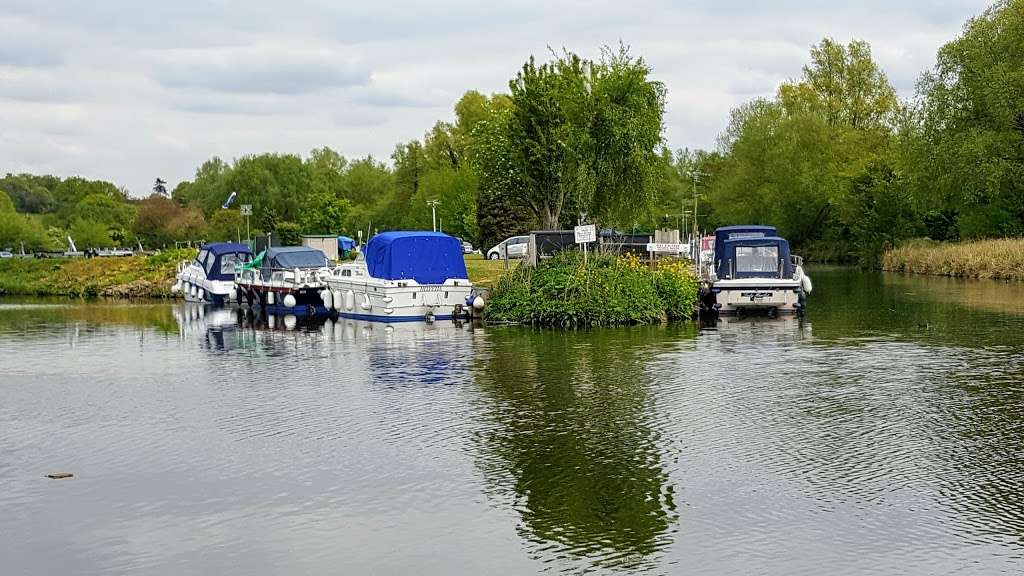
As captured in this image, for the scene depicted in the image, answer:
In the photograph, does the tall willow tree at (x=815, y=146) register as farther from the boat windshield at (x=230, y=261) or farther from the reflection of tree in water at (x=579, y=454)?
the reflection of tree in water at (x=579, y=454)

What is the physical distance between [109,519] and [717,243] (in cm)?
3027

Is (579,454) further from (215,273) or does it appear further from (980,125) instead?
(980,125)

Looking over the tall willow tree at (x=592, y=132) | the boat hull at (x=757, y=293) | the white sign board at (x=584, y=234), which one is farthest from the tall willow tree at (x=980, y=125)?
the white sign board at (x=584, y=234)

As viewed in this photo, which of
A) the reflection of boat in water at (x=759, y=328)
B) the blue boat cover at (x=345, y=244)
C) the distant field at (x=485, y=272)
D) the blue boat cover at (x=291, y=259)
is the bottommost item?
the reflection of boat in water at (x=759, y=328)

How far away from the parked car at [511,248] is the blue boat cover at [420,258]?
10.7m

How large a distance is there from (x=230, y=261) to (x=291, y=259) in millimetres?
7206

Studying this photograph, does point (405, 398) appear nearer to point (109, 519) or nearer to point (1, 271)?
point (109, 519)

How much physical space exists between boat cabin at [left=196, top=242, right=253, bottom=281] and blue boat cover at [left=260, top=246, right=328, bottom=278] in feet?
17.6

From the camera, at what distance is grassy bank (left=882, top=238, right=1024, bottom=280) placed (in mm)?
53775

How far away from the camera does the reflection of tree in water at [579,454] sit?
1191 cm

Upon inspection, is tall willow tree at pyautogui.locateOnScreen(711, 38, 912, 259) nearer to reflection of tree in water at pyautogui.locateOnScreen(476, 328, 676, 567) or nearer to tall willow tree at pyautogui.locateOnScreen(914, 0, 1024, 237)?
tall willow tree at pyautogui.locateOnScreen(914, 0, 1024, 237)

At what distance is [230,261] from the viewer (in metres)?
51.9

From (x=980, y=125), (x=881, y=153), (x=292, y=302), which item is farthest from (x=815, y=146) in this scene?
(x=292, y=302)

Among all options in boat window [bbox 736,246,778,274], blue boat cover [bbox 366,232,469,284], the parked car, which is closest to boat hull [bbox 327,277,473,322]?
blue boat cover [bbox 366,232,469,284]
